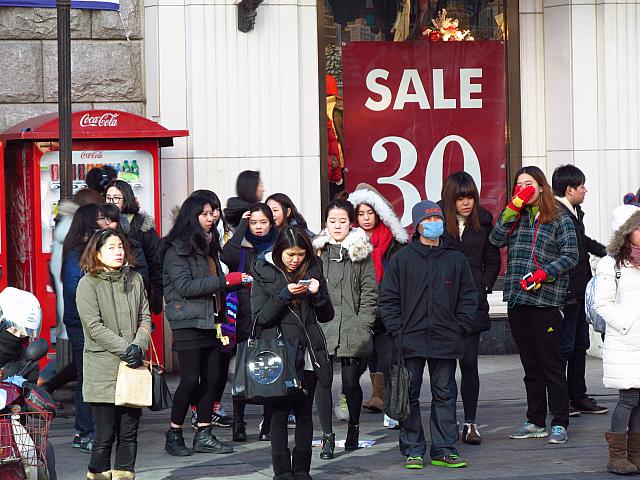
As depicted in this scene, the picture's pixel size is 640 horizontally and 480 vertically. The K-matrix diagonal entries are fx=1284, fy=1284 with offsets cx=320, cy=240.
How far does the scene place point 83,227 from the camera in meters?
8.47

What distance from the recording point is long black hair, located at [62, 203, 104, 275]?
8461 millimetres

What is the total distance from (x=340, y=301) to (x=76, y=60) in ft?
15.3

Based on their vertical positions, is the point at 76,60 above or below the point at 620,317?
above

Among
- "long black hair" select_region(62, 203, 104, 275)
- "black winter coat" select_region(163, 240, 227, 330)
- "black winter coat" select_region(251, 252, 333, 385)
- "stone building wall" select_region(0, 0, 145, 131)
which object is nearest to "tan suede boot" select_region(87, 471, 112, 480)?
"black winter coat" select_region(251, 252, 333, 385)

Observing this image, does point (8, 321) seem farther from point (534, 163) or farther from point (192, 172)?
point (534, 163)

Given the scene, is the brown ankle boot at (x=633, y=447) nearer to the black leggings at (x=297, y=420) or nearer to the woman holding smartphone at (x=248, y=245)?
the black leggings at (x=297, y=420)

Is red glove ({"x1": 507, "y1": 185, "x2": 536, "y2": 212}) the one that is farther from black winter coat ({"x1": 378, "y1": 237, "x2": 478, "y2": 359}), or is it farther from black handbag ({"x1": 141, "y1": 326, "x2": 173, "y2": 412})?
black handbag ({"x1": 141, "y1": 326, "x2": 173, "y2": 412})

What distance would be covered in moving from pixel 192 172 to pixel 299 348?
5087 mm

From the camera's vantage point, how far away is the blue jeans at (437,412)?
820 cm

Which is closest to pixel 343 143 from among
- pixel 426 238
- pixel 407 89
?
pixel 407 89

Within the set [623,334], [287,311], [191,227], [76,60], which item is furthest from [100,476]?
[76,60]

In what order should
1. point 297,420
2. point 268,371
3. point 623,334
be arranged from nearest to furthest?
point 268,371 < point 297,420 < point 623,334

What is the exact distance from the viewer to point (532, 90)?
13344mm

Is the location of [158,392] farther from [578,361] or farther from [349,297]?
[578,361]
